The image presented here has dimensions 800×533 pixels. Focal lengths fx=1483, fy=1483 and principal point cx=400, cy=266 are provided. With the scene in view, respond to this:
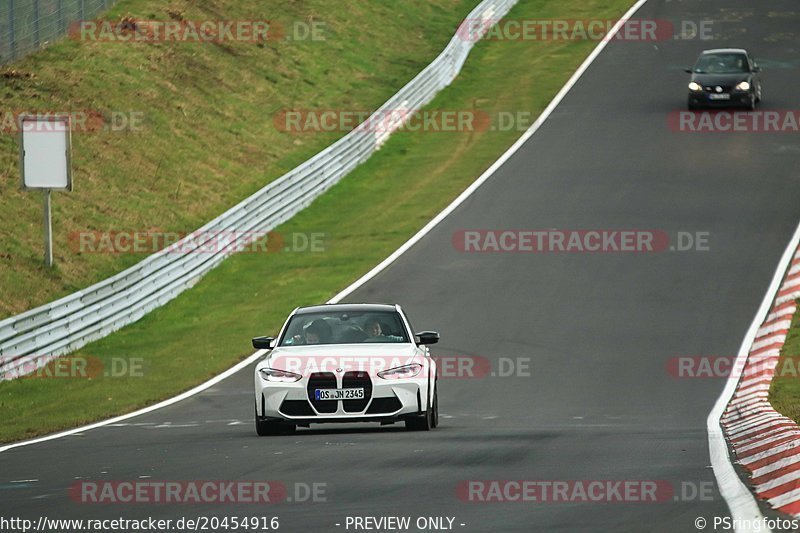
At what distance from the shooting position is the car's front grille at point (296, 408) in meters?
14.9

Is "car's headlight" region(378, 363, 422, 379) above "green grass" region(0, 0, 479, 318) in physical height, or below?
below

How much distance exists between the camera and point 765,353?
2259 centimetres

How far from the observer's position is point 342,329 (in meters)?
16.1

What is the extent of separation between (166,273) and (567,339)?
376 inches

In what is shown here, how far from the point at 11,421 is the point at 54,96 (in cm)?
2083

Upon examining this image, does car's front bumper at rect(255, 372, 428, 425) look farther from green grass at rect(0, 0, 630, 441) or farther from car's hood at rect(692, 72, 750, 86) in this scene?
car's hood at rect(692, 72, 750, 86)

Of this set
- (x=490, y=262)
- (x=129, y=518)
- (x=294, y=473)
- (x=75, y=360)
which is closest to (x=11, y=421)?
(x=75, y=360)

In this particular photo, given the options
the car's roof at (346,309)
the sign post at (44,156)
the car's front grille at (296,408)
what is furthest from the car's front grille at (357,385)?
the sign post at (44,156)

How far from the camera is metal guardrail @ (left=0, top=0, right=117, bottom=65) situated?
38.7 metres

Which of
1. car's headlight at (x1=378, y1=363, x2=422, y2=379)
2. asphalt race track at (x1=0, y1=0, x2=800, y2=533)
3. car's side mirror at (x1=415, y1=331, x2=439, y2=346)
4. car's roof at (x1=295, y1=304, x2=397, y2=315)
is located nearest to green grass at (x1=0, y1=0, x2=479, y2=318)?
asphalt race track at (x1=0, y1=0, x2=800, y2=533)

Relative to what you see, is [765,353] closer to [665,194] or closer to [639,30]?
[665,194]

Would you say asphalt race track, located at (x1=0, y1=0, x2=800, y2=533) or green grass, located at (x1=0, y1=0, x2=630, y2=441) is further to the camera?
green grass, located at (x1=0, y1=0, x2=630, y2=441)

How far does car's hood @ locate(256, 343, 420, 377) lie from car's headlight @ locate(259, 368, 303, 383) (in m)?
0.05

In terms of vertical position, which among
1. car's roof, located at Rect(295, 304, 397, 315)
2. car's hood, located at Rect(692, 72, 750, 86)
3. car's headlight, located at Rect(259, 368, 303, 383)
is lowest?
car's headlight, located at Rect(259, 368, 303, 383)
